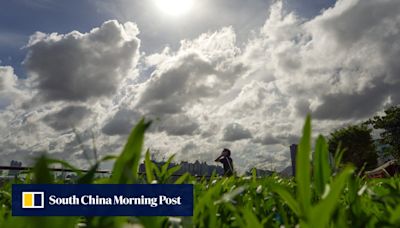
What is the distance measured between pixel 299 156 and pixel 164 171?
1.38 meters

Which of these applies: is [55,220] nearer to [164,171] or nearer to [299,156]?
[299,156]

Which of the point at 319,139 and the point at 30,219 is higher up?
the point at 319,139

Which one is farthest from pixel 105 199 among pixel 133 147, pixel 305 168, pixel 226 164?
pixel 226 164

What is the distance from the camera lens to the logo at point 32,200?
4.50ft

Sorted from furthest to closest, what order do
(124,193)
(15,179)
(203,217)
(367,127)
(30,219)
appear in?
(367,127), (15,179), (203,217), (124,193), (30,219)

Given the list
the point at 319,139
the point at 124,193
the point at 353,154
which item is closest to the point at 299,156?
the point at 319,139

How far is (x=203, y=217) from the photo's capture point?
1327 mm

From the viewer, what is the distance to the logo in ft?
4.50

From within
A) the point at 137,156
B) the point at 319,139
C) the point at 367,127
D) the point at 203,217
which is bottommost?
the point at 203,217

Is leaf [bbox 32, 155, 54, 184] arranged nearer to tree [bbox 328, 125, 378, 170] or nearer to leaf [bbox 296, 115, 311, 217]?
leaf [bbox 296, 115, 311, 217]

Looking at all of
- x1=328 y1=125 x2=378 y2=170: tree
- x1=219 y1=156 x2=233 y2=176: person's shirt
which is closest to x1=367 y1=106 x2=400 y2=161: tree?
x1=328 y1=125 x2=378 y2=170: tree

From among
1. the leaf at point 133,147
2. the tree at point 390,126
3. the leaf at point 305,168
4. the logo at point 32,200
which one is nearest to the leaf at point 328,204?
the leaf at point 305,168

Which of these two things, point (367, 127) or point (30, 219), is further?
point (367, 127)

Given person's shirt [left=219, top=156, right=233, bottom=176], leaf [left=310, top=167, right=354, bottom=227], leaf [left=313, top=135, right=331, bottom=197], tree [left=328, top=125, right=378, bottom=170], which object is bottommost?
leaf [left=310, top=167, right=354, bottom=227]
